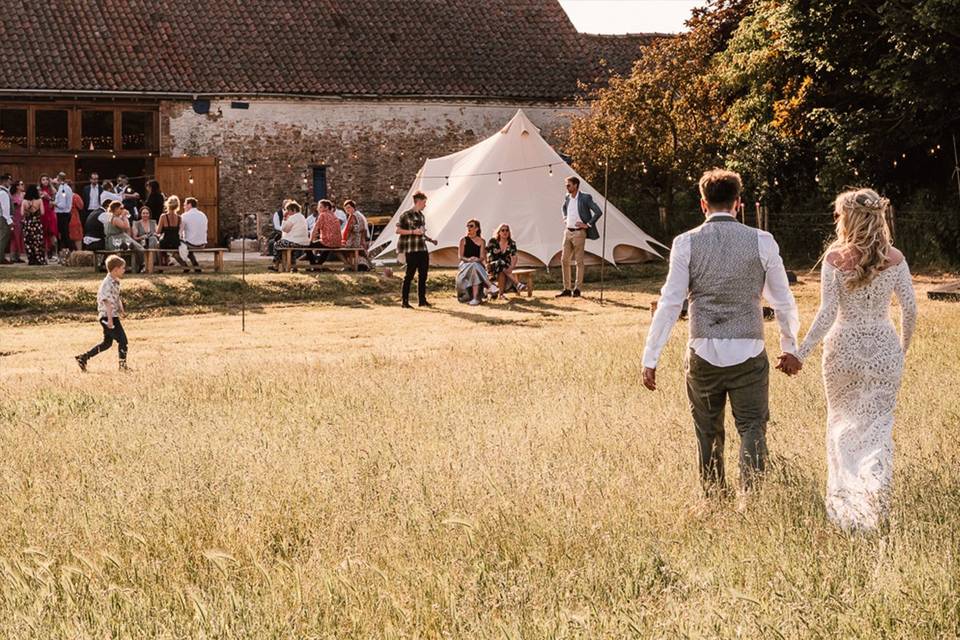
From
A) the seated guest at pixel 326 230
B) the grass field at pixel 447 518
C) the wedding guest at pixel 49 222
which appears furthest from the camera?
the wedding guest at pixel 49 222

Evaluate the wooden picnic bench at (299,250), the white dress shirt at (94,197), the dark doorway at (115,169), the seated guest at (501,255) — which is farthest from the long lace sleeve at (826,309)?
the dark doorway at (115,169)

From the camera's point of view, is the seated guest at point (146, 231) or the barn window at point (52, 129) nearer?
the seated guest at point (146, 231)

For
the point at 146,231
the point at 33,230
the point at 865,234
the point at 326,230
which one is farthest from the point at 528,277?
the point at 865,234

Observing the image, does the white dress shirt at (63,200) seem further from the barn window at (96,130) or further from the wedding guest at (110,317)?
the wedding guest at (110,317)

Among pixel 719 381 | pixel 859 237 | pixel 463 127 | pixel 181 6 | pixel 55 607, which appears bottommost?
pixel 55 607

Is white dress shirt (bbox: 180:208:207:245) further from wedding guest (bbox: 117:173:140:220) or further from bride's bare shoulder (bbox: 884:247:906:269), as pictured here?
bride's bare shoulder (bbox: 884:247:906:269)

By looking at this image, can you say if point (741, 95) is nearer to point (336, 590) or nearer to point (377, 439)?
point (377, 439)

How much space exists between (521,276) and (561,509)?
15574mm

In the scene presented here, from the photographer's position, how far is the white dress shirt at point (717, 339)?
19.7 ft

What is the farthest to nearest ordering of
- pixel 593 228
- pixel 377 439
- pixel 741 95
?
1. pixel 741 95
2. pixel 593 228
3. pixel 377 439

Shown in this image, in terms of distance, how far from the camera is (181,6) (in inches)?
1356

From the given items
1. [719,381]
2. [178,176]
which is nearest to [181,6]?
[178,176]

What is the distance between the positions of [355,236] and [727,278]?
1747 cm

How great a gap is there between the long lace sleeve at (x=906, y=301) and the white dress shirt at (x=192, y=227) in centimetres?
1811
